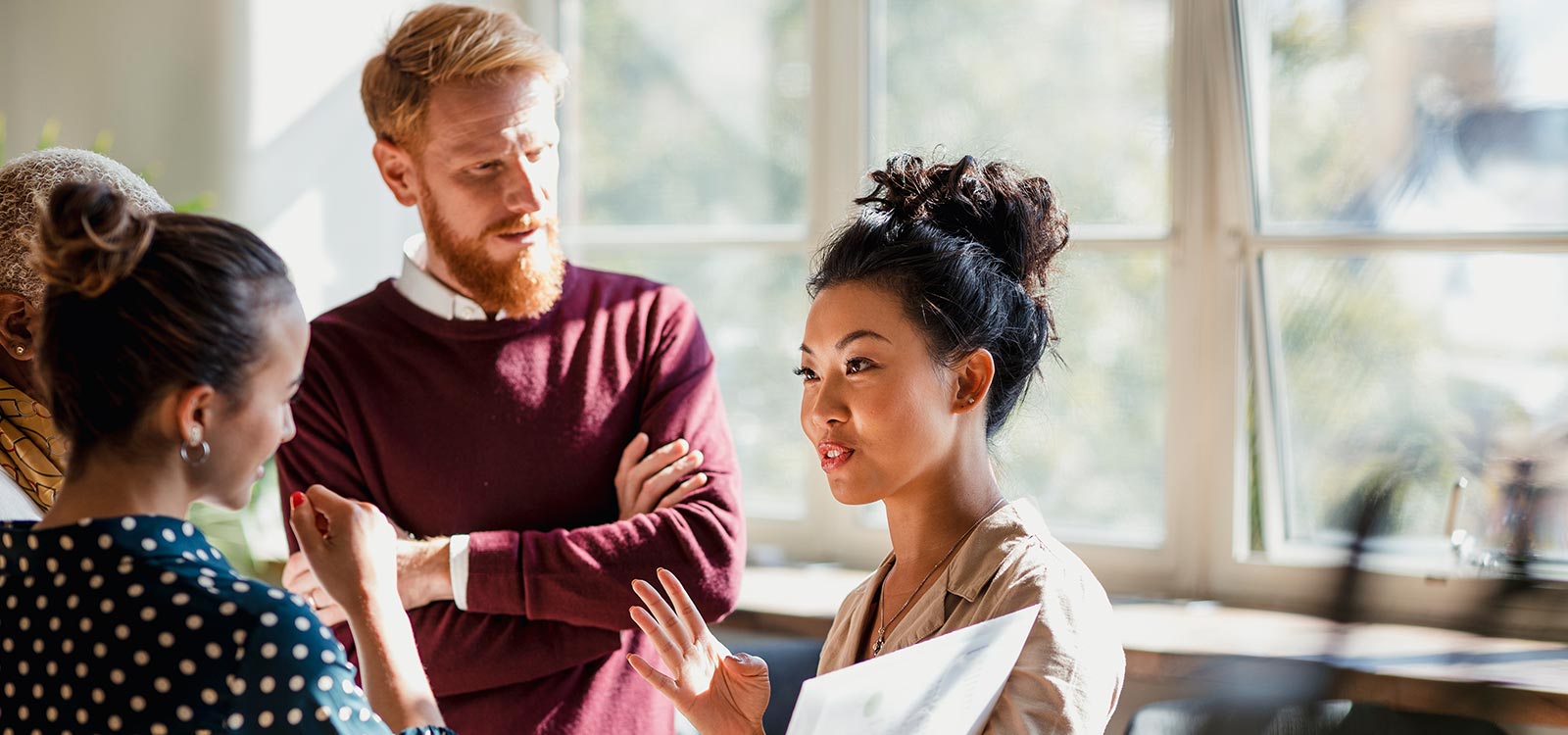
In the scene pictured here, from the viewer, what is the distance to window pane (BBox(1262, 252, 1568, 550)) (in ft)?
8.39

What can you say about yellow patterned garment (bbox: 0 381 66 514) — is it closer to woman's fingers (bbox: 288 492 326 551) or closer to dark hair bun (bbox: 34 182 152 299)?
woman's fingers (bbox: 288 492 326 551)

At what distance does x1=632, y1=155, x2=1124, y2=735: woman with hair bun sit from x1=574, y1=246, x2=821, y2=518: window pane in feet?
5.44

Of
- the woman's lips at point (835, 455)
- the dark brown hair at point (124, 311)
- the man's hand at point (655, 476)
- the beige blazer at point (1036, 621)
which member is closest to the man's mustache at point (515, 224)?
the man's hand at point (655, 476)

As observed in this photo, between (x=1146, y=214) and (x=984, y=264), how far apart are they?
153cm

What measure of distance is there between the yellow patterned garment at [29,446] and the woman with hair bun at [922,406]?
637mm

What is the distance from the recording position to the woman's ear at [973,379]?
5.01ft

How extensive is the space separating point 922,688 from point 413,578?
2.75ft

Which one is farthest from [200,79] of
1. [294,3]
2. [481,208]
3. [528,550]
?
[528,550]

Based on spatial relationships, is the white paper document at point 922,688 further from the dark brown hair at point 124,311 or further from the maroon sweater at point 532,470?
the maroon sweater at point 532,470

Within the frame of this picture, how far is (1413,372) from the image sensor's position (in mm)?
2672

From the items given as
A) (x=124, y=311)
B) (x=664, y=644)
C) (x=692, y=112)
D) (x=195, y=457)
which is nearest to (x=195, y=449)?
(x=195, y=457)

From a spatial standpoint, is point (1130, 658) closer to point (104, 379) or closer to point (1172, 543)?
point (1172, 543)

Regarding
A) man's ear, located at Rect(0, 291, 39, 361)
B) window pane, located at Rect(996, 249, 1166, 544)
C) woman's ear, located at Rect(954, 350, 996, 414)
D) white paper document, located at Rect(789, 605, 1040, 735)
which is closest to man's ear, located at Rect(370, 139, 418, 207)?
man's ear, located at Rect(0, 291, 39, 361)

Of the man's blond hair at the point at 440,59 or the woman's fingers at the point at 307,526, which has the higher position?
the man's blond hair at the point at 440,59
